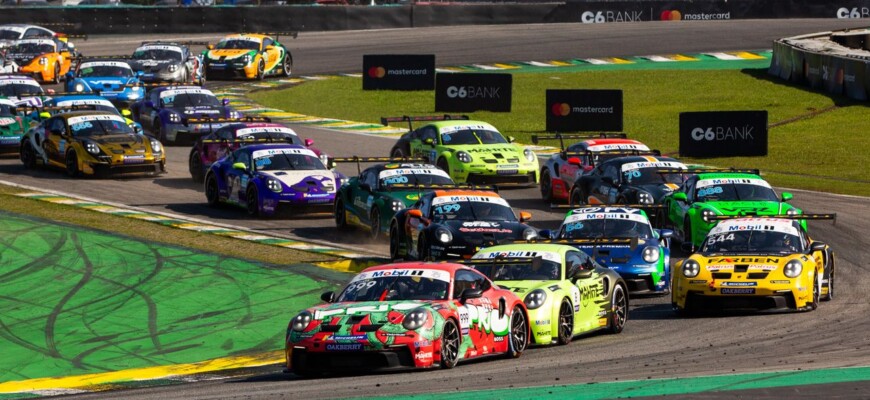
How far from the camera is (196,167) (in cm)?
3378

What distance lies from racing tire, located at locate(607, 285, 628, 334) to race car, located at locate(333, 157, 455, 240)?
7261mm

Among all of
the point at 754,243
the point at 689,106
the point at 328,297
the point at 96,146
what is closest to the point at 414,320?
the point at 328,297

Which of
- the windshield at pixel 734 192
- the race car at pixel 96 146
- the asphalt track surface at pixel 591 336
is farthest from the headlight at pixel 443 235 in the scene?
the race car at pixel 96 146

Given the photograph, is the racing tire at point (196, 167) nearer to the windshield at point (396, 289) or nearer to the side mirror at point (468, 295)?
the windshield at point (396, 289)

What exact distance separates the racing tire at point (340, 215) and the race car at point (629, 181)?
14.6ft

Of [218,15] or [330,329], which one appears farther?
[218,15]

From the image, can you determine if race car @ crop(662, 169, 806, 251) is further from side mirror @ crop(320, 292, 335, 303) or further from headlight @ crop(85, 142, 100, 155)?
headlight @ crop(85, 142, 100, 155)

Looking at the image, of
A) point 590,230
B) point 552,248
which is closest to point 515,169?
point 590,230

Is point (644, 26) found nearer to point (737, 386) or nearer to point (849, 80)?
point (849, 80)

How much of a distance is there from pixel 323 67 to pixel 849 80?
19612 mm

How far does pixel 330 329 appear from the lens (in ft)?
50.0

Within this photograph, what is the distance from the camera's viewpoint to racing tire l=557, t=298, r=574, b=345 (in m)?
17.8

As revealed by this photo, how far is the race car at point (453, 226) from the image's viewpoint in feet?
74.4

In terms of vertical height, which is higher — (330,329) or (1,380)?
(330,329)
